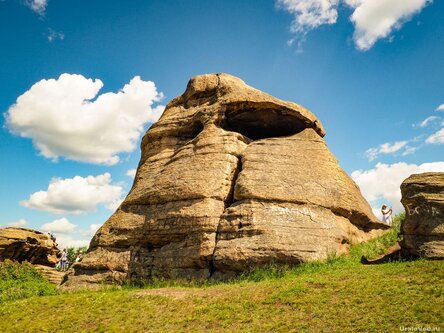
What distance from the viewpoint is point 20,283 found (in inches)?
802

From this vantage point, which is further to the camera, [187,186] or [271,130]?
[271,130]

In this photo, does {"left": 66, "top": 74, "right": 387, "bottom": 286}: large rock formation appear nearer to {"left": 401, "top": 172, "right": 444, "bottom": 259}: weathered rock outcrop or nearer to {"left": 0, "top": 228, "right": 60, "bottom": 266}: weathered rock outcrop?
{"left": 401, "top": 172, "right": 444, "bottom": 259}: weathered rock outcrop

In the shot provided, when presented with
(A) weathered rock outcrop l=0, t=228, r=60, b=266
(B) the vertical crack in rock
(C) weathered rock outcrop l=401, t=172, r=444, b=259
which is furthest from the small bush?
(C) weathered rock outcrop l=401, t=172, r=444, b=259

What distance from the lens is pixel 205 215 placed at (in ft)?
59.8

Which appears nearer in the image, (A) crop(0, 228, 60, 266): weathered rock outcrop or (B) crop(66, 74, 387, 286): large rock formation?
(B) crop(66, 74, 387, 286): large rock formation

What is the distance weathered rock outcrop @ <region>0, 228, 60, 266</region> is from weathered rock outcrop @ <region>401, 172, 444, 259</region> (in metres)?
32.4

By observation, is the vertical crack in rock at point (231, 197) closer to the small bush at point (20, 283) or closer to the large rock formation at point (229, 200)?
the large rock formation at point (229, 200)

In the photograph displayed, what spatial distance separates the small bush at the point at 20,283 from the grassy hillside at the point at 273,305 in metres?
1.77

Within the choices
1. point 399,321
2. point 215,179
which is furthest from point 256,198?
point 399,321

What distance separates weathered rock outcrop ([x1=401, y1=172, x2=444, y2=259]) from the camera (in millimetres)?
14969

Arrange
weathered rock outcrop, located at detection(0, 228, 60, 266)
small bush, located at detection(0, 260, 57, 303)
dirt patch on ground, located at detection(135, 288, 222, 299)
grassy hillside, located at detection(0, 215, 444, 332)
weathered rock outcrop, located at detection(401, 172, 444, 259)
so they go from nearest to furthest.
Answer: grassy hillside, located at detection(0, 215, 444, 332), dirt patch on ground, located at detection(135, 288, 222, 299), weathered rock outcrop, located at detection(401, 172, 444, 259), small bush, located at detection(0, 260, 57, 303), weathered rock outcrop, located at detection(0, 228, 60, 266)

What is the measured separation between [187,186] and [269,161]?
480 cm

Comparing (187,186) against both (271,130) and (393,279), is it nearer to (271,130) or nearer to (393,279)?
(271,130)

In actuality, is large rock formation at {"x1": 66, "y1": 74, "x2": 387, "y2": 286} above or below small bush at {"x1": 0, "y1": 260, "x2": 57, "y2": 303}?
above
